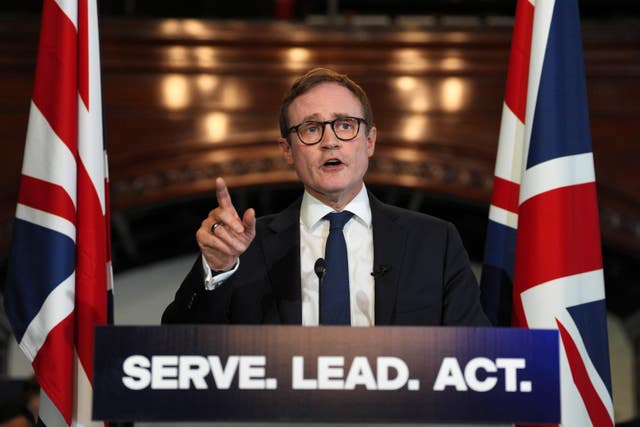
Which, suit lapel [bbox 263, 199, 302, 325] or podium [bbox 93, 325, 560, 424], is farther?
suit lapel [bbox 263, 199, 302, 325]

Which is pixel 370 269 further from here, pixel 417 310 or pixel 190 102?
pixel 190 102

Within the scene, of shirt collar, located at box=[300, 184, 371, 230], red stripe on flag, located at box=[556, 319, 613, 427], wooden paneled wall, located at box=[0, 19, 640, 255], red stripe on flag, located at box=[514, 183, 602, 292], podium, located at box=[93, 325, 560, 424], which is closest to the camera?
podium, located at box=[93, 325, 560, 424]

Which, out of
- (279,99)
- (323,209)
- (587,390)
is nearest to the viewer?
(323,209)

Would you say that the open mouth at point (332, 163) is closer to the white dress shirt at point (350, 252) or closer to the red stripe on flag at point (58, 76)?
the white dress shirt at point (350, 252)

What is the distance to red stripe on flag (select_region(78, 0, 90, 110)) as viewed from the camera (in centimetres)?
263

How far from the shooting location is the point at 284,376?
4.43 feet

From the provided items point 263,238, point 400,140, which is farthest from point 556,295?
point 400,140

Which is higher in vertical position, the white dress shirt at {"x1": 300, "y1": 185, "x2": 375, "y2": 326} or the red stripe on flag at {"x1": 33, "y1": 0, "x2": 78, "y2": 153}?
the red stripe on flag at {"x1": 33, "y1": 0, "x2": 78, "y2": 153}

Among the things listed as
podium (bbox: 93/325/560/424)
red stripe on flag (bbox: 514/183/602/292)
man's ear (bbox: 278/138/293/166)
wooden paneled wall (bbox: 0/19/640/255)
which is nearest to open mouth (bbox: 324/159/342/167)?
man's ear (bbox: 278/138/293/166)

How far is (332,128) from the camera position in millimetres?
1865

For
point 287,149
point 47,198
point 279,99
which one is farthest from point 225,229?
point 279,99

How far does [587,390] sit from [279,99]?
2.65 meters

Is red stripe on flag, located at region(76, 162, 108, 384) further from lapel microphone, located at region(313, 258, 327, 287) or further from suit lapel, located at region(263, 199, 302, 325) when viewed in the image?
lapel microphone, located at region(313, 258, 327, 287)

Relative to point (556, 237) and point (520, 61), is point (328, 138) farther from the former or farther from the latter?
point (520, 61)
